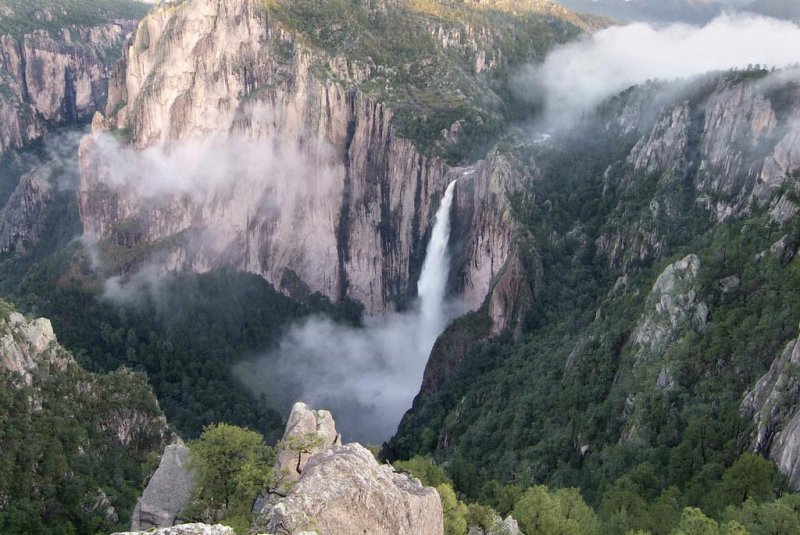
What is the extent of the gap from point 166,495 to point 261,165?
118m

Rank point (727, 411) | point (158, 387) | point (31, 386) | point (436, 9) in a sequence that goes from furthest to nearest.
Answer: point (436, 9) → point (158, 387) → point (31, 386) → point (727, 411)

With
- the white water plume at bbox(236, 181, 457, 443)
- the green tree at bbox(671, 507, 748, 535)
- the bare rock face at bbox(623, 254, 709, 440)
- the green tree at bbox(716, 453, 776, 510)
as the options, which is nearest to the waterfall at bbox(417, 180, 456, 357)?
the white water plume at bbox(236, 181, 457, 443)

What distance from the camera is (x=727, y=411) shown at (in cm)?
6269

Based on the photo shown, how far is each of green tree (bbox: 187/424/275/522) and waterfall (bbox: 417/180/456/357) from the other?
91.1 m

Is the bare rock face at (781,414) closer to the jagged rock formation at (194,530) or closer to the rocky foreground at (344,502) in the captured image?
the rocky foreground at (344,502)

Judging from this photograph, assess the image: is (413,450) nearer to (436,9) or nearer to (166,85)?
(166,85)

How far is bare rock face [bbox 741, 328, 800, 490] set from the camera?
50.3 metres

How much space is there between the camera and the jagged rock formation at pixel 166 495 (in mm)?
41031

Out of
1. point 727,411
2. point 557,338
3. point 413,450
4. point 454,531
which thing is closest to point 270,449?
point 454,531

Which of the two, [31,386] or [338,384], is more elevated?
[31,386]

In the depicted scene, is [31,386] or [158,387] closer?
[31,386]

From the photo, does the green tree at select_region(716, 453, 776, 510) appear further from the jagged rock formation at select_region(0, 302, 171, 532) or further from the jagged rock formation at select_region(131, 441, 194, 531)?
the jagged rock formation at select_region(0, 302, 171, 532)

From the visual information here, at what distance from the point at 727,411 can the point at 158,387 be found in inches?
3556

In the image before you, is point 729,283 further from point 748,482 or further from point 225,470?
point 225,470
